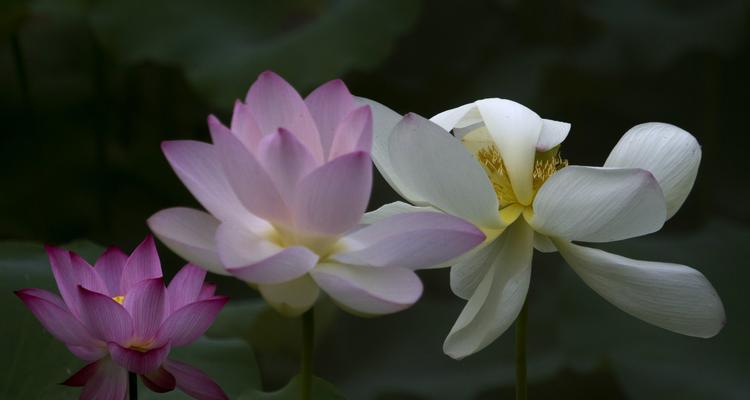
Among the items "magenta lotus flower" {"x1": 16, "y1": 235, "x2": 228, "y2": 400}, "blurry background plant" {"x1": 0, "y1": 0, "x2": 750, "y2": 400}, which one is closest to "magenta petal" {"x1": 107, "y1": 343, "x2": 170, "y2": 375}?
"magenta lotus flower" {"x1": 16, "y1": 235, "x2": 228, "y2": 400}

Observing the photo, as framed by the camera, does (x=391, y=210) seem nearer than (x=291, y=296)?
No

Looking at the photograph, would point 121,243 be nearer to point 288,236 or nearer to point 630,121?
point 630,121

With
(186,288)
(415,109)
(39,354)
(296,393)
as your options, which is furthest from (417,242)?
(415,109)

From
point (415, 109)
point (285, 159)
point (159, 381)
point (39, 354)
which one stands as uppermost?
point (285, 159)

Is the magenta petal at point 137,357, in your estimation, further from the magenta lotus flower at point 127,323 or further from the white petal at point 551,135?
the white petal at point 551,135

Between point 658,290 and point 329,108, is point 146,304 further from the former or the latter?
point 658,290

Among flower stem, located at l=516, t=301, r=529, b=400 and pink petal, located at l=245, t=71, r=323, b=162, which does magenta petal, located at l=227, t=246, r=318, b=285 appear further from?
flower stem, located at l=516, t=301, r=529, b=400

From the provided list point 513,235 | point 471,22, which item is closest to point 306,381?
point 513,235
